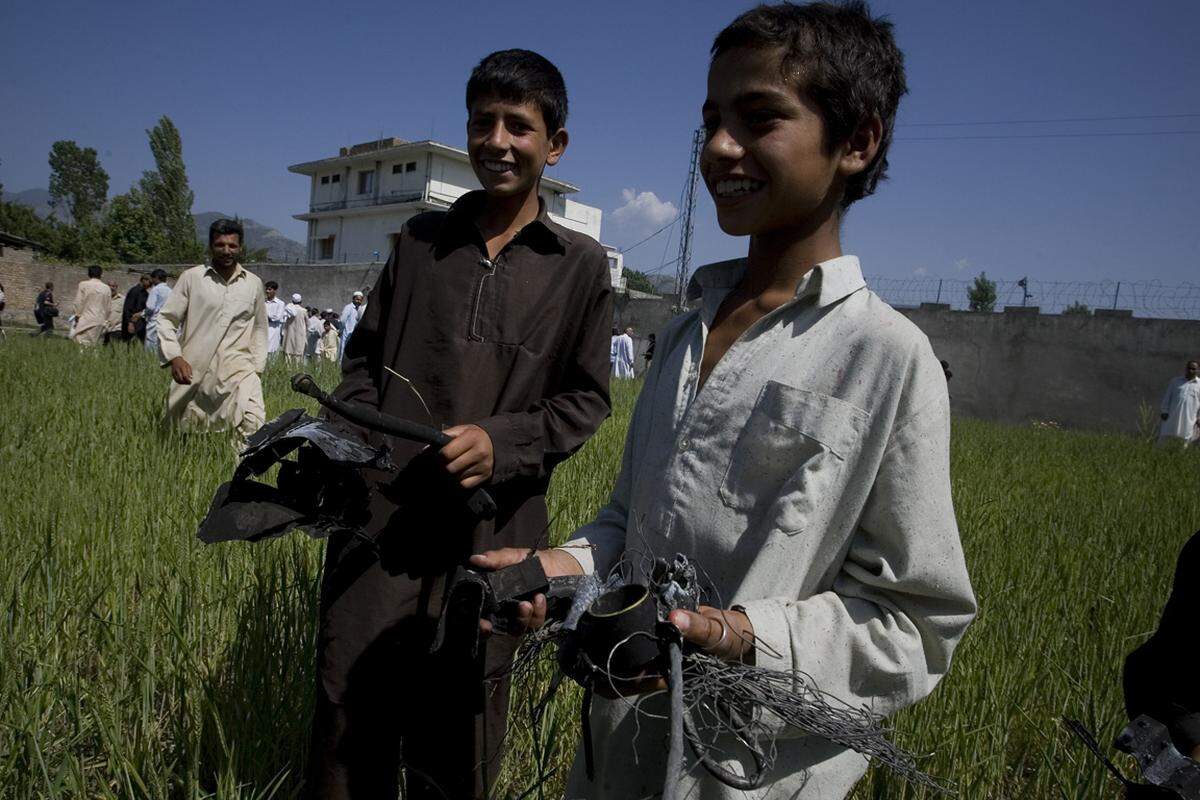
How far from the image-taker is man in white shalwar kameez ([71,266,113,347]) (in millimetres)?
11336

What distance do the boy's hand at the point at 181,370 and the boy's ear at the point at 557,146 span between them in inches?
124

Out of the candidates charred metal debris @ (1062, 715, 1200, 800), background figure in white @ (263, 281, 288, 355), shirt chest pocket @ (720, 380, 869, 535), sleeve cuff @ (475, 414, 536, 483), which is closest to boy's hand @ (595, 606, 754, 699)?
shirt chest pocket @ (720, 380, 869, 535)

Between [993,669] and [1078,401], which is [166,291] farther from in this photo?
[1078,401]

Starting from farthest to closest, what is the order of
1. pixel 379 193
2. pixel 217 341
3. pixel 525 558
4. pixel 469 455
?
pixel 379 193, pixel 217 341, pixel 469 455, pixel 525 558

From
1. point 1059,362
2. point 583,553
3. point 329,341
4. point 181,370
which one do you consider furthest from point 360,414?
point 1059,362

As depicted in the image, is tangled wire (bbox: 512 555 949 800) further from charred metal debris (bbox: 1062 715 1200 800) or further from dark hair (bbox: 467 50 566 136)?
dark hair (bbox: 467 50 566 136)

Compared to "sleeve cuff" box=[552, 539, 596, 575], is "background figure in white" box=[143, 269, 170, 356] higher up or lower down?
higher up

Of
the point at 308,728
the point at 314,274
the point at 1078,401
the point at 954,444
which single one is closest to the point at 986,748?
the point at 308,728

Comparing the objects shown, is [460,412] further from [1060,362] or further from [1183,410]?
[1060,362]

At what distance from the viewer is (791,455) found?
3.07 feet

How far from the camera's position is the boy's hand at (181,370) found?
13.7ft

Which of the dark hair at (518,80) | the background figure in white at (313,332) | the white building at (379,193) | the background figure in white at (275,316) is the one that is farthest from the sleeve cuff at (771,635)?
the white building at (379,193)

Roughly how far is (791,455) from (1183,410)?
12488mm

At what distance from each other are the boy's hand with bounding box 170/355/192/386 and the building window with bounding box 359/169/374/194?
138 feet
